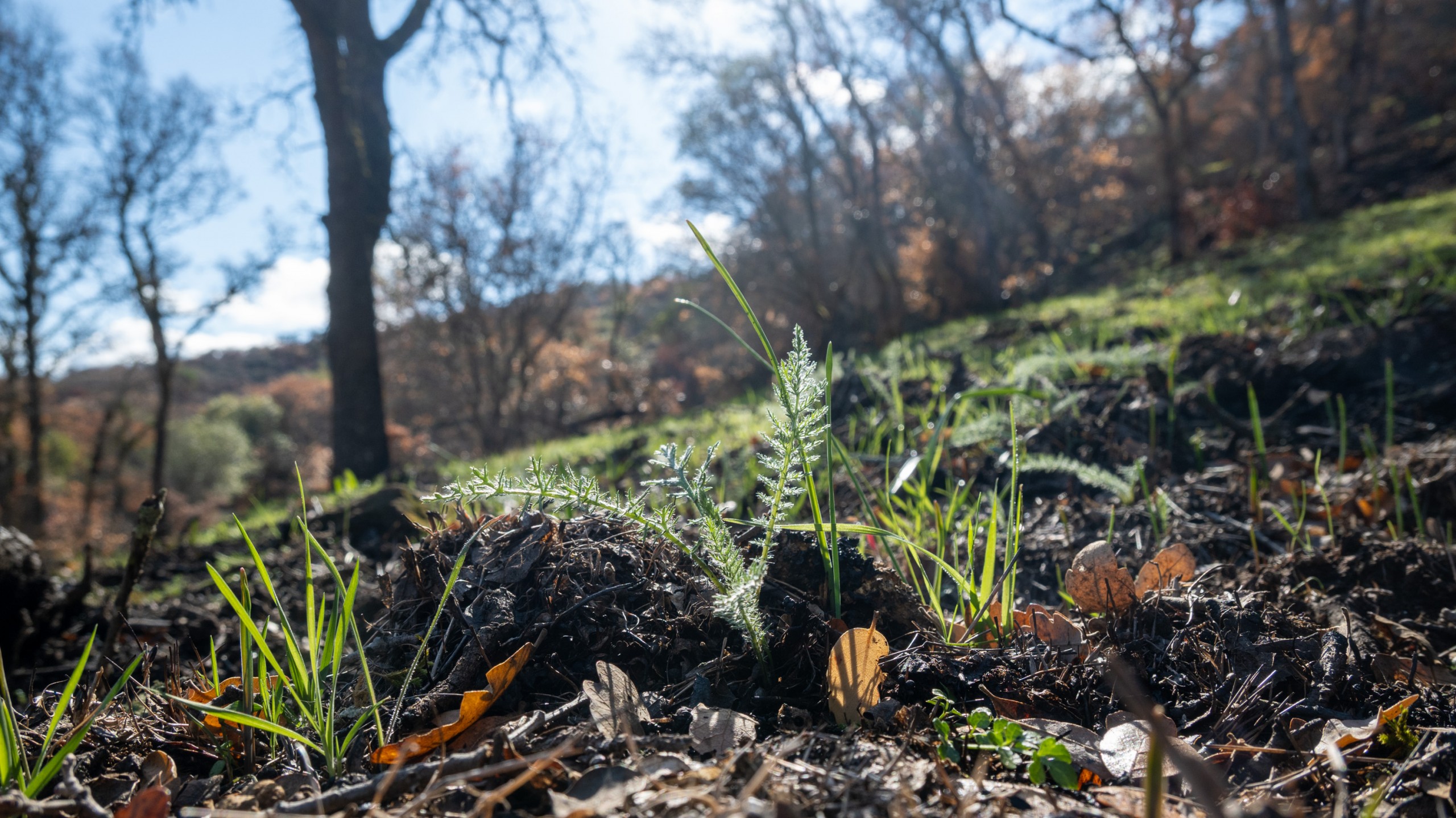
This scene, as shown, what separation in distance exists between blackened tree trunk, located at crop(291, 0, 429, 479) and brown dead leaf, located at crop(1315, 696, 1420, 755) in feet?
25.4

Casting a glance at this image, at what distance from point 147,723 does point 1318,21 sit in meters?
29.1

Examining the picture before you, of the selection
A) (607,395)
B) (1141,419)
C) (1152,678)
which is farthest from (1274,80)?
(1152,678)

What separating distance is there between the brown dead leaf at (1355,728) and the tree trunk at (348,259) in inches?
304

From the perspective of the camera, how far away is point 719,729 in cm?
94

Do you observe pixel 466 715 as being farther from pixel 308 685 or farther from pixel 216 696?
pixel 216 696

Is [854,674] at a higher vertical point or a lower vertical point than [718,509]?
lower

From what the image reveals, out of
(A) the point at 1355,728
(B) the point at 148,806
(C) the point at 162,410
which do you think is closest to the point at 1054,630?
(A) the point at 1355,728

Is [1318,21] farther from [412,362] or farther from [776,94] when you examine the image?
[412,362]

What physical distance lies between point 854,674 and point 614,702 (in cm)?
36

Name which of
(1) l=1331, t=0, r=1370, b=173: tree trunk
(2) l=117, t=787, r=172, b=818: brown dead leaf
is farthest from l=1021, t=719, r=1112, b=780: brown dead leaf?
(1) l=1331, t=0, r=1370, b=173: tree trunk

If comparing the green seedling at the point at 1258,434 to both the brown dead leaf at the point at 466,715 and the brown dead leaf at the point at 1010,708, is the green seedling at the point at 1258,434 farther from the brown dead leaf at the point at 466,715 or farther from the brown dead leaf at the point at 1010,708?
the brown dead leaf at the point at 466,715

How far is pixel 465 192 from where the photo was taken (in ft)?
48.0

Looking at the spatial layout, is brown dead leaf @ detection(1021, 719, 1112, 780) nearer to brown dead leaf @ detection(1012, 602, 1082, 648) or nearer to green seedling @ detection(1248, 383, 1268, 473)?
brown dead leaf @ detection(1012, 602, 1082, 648)

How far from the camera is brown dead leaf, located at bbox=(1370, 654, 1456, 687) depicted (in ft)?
3.98
